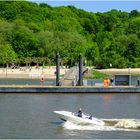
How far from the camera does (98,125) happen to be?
4884 centimetres

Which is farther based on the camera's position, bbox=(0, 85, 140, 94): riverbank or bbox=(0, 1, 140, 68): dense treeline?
bbox=(0, 1, 140, 68): dense treeline

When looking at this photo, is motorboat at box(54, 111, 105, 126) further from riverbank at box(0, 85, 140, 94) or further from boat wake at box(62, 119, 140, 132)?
riverbank at box(0, 85, 140, 94)

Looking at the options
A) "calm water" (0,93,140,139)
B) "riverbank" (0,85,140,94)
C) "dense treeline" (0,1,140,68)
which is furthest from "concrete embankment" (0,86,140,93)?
"dense treeline" (0,1,140,68)

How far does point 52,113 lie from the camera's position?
194ft

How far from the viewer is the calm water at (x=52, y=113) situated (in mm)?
46656

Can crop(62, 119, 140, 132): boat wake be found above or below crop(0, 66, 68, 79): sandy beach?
below

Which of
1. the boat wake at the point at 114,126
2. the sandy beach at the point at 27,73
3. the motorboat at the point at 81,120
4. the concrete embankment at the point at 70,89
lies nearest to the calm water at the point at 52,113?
the boat wake at the point at 114,126

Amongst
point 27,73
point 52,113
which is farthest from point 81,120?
point 27,73

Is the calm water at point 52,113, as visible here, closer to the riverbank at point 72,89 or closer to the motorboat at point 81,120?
the motorboat at point 81,120

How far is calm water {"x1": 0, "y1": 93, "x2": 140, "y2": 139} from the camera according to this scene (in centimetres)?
4666

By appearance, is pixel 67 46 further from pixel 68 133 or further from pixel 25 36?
pixel 68 133

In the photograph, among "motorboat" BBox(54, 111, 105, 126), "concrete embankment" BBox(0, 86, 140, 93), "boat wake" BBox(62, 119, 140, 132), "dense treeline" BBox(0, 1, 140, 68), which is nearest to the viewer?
"boat wake" BBox(62, 119, 140, 132)

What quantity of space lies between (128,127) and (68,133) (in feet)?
15.7

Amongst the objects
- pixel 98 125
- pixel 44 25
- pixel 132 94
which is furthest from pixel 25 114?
pixel 44 25
